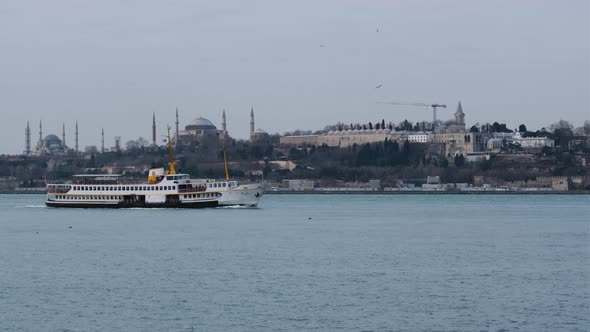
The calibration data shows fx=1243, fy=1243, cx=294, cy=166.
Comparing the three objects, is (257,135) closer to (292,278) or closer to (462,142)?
(462,142)

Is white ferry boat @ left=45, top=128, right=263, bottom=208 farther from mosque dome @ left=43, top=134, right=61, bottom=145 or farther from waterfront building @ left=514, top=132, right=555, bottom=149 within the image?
mosque dome @ left=43, top=134, right=61, bottom=145

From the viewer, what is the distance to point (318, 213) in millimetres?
66062

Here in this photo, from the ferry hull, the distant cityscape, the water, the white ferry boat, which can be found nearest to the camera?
the water

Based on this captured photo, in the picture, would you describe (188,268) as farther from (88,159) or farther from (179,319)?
(88,159)

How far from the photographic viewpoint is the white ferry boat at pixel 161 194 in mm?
62031

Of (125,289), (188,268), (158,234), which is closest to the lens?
(125,289)

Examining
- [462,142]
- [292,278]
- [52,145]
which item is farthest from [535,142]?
[292,278]

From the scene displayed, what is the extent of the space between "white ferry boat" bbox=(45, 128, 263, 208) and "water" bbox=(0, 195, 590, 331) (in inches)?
521

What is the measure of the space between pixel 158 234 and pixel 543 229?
1521cm

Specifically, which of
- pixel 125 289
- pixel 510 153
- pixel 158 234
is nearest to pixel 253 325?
pixel 125 289

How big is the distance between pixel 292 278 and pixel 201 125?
150762 millimetres

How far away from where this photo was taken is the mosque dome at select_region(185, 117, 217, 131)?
178625 millimetres

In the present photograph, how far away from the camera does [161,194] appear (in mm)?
62250

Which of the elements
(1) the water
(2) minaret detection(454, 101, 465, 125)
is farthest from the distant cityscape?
(1) the water
